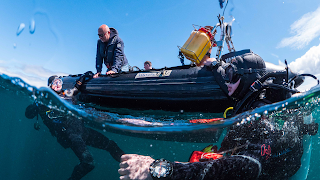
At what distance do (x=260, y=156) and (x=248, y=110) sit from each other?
1018mm

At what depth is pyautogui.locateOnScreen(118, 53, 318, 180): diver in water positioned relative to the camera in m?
1.63

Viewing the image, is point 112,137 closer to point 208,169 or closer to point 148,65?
point 208,169

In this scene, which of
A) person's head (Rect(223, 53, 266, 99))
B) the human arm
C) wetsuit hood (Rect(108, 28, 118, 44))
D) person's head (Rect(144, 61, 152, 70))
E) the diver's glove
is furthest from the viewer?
person's head (Rect(144, 61, 152, 70))

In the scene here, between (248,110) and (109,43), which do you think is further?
(109,43)

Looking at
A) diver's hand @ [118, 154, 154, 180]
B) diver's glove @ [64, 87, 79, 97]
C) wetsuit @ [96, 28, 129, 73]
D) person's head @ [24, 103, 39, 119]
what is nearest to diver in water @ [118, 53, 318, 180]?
diver's hand @ [118, 154, 154, 180]

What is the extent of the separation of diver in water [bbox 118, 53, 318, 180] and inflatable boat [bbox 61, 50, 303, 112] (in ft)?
3.81

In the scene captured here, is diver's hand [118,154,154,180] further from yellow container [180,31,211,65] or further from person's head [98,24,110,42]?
person's head [98,24,110,42]

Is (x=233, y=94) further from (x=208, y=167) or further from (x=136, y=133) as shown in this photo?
(x=136, y=133)

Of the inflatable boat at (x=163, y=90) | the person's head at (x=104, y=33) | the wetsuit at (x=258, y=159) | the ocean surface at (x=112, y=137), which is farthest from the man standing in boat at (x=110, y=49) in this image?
the wetsuit at (x=258, y=159)

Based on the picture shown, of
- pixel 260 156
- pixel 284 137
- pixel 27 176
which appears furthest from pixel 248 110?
pixel 27 176

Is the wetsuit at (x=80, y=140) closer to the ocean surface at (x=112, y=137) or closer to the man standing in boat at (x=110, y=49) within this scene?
the ocean surface at (x=112, y=137)

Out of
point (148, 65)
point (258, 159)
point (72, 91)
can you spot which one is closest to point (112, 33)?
point (72, 91)

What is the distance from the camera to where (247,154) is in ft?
5.77

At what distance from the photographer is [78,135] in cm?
446
